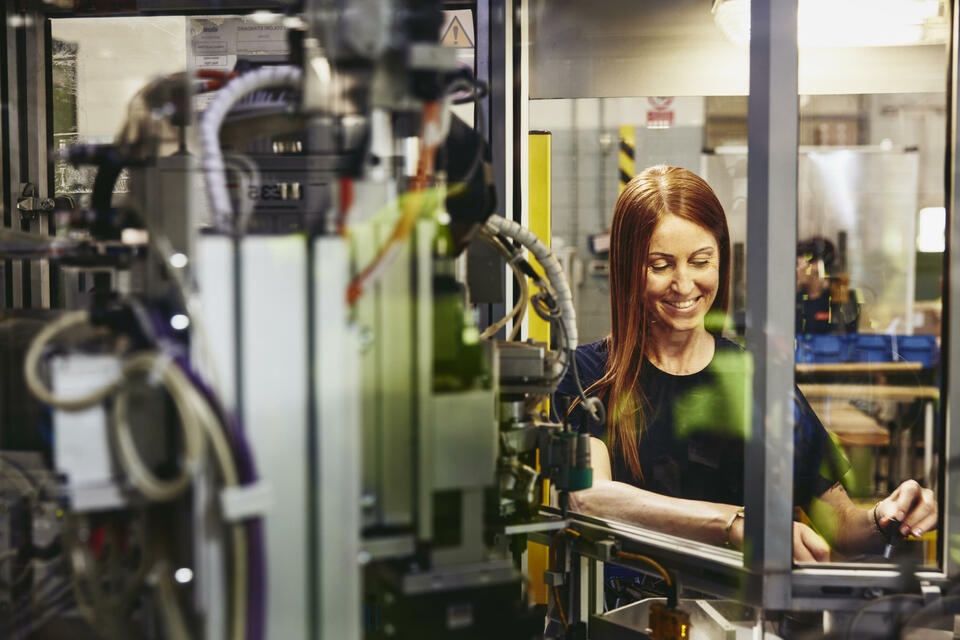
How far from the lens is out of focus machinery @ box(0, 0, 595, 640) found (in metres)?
1.09

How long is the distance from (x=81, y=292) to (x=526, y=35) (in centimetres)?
167

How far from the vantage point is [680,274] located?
268 centimetres

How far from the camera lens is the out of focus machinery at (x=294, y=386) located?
1.09m

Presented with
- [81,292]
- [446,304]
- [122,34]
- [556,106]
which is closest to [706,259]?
[556,106]

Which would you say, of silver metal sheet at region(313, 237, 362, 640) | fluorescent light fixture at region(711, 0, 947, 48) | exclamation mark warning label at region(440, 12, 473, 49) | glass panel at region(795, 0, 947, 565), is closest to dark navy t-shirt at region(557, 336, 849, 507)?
glass panel at region(795, 0, 947, 565)

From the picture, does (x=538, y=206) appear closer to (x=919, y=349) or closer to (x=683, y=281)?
(x=683, y=281)

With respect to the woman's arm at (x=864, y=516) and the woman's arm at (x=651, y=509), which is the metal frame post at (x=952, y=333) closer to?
the woman's arm at (x=864, y=516)

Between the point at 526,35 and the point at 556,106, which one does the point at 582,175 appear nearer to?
the point at 556,106

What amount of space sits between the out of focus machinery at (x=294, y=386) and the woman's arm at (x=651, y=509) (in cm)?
119

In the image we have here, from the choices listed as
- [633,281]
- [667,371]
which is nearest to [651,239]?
[633,281]

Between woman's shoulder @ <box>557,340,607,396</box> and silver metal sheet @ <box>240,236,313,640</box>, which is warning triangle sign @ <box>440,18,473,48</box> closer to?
woman's shoulder @ <box>557,340,607,396</box>

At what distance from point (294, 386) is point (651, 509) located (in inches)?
69.6

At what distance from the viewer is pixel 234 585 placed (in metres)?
1.09

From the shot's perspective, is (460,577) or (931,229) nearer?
(460,577)
